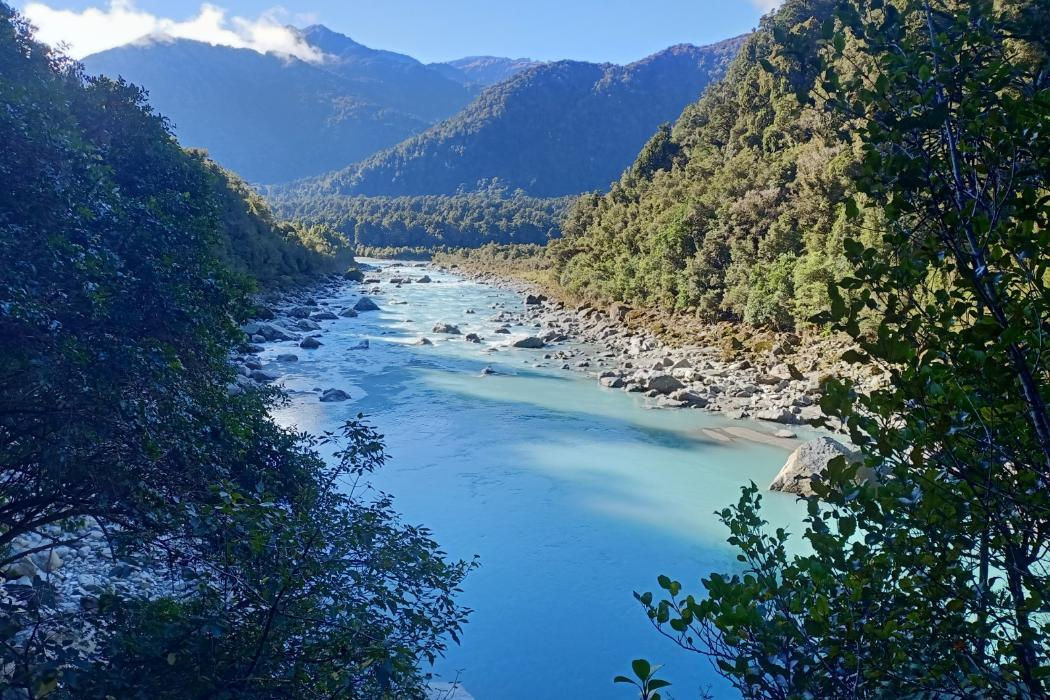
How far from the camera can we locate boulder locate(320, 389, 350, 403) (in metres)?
16.7

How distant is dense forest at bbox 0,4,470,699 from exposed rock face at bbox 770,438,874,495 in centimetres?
803

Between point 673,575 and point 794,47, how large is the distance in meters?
7.61

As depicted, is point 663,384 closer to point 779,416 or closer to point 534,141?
point 779,416

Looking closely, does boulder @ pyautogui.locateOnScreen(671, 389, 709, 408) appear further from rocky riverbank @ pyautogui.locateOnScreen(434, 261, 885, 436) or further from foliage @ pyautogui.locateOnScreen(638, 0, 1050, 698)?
foliage @ pyautogui.locateOnScreen(638, 0, 1050, 698)

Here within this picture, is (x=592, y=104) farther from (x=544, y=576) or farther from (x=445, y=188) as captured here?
(x=544, y=576)

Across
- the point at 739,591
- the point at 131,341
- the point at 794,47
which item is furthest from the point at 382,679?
the point at 794,47

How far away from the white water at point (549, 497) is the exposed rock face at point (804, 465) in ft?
0.85

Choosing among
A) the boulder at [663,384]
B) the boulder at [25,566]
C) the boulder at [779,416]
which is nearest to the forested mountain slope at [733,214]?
the boulder at [779,416]

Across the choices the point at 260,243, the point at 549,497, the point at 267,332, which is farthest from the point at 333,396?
the point at 260,243

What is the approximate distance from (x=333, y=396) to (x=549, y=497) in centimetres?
766

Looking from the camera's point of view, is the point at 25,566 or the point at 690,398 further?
the point at 690,398

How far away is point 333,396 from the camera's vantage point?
55.1 ft

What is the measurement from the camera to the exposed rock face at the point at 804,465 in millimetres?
11117

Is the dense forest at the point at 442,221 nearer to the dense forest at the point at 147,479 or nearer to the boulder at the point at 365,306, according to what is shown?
the boulder at the point at 365,306
